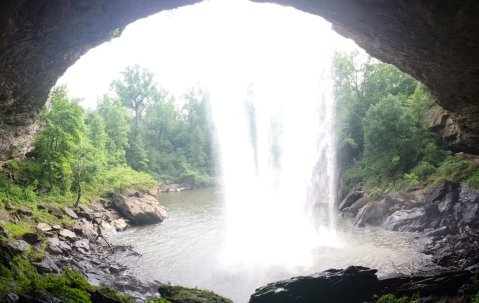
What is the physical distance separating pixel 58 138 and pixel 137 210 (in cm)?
868

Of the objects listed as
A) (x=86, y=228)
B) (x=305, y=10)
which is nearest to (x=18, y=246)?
(x=86, y=228)

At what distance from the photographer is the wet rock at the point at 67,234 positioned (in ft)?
63.0

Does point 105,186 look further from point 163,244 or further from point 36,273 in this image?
point 36,273

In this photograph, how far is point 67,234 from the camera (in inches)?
768

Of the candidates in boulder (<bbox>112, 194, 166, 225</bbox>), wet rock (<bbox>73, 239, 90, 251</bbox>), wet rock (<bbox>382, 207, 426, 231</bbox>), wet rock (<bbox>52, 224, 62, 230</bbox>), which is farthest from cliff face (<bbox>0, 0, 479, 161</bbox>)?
boulder (<bbox>112, 194, 166, 225</bbox>)

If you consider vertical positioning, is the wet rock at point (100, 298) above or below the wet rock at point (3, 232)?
below

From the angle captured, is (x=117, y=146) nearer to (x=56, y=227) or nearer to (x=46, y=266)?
(x=56, y=227)

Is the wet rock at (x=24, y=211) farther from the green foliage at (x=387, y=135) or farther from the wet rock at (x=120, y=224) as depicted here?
the green foliage at (x=387, y=135)

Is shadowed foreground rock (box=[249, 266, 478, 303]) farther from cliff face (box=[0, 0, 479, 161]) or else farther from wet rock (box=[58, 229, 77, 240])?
wet rock (box=[58, 229, 77, 240])

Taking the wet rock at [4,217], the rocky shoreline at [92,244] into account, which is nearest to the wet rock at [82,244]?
the rocky shoreline at [92,244]

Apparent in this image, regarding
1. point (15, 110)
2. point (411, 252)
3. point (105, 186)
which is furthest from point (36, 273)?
point (105, 186)

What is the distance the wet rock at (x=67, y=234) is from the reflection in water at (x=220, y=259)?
3.40m

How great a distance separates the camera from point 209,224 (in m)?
27.7

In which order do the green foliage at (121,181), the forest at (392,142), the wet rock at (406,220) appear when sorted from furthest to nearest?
the green foliage at (121,181)
the forest at (392,142)
the wet rock at (406,220)
